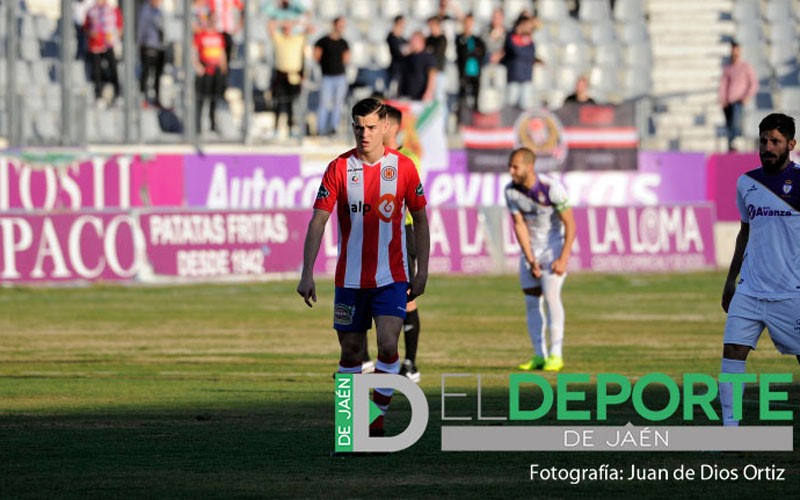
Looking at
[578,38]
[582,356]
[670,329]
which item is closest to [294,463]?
[582,356]

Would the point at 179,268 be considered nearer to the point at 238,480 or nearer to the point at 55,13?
the point at 55,13

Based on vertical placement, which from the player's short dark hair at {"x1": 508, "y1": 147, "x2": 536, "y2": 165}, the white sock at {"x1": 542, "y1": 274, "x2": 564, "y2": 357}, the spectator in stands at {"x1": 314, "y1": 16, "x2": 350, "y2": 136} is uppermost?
the spectator in stands at {"x1": 314, "y1": 16, "x2": 350, "y2": 136}

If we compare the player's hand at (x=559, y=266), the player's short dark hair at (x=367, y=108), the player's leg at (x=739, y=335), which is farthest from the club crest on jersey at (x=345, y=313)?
the player's hand at (x=559, y=266)

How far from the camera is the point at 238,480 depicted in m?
10.1

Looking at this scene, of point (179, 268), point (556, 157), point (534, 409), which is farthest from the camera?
point (556, 157)

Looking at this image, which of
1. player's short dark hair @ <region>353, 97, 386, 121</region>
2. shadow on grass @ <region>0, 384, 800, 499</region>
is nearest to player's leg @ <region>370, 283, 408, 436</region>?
shadow on grass @ <region>0, 384, 800, 499</region>

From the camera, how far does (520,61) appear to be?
3456 centimetres

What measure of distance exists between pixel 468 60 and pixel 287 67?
3957 millimetres

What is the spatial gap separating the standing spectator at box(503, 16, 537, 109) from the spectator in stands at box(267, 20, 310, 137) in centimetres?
443

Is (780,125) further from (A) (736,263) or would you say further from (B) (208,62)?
(B) (208,62)

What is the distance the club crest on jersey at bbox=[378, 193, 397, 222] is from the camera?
36.9 feet

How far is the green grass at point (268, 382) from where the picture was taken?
396 inches

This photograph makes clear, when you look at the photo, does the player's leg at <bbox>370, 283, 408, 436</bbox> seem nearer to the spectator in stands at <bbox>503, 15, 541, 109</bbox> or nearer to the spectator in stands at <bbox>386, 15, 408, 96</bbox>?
the spectator in stands at <bbox>386, 15, 408, 96</bbox>

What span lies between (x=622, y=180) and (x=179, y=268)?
10123 mm
